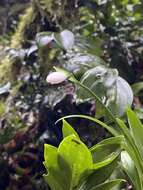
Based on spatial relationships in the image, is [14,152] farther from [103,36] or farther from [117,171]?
[117,171]

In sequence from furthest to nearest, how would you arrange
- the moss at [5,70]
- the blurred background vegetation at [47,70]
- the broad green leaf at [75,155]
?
the moss at [5,70], the blurred background vegetation at [47,70], the broad green leaf at [75,155]

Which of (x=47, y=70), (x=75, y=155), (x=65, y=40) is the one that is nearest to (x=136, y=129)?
(x=75, y=155)

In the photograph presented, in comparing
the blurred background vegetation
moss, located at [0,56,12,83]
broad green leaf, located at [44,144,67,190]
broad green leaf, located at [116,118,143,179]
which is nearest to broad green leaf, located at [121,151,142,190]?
broad green leaf, located at [116,118,143,179]

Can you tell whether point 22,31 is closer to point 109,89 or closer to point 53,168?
point 109,89

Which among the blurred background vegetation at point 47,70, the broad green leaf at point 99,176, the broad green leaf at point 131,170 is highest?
the broad green leaf at point 99,176

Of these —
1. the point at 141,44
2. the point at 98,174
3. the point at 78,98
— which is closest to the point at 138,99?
the point at 141,44

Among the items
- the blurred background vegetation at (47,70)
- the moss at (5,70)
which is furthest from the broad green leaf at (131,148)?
the moss at (5,70)

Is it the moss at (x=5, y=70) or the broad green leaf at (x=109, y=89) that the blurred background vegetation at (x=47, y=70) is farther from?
the broad green leaf at (x=109, y=89)
